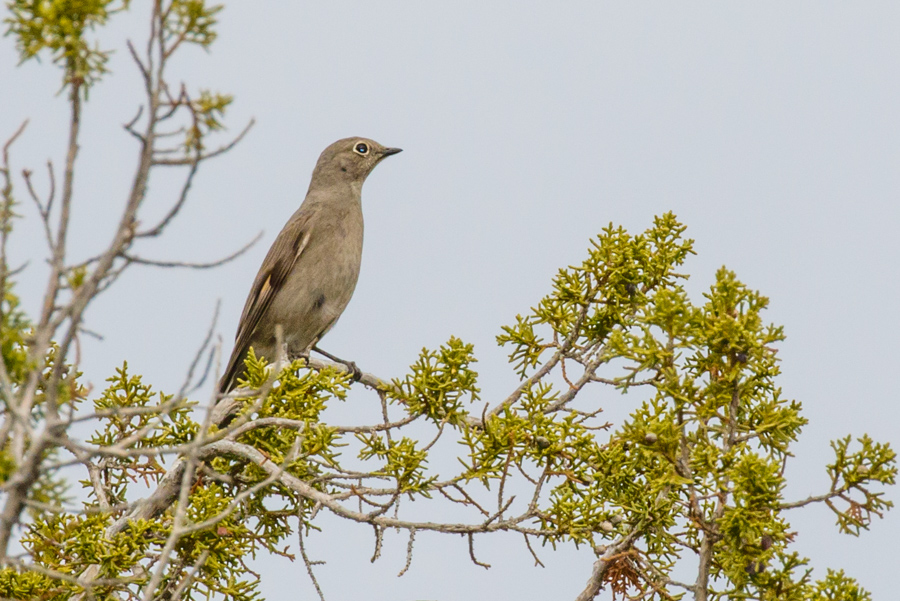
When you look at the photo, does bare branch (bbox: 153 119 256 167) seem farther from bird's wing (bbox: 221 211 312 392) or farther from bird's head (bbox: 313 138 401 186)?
bird's head (bbox: 313 138 401 186)

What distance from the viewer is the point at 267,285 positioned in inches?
364

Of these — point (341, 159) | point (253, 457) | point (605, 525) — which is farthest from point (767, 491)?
point (341, 159)

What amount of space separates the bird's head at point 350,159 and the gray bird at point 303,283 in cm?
53

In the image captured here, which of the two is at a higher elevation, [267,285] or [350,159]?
[350,159]

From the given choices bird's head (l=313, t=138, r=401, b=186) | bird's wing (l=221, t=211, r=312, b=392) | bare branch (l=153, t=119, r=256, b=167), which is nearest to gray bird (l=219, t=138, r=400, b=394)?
bird's wing (l=221, t=211, r=312, b=392)

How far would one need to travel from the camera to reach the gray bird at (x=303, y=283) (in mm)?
9008

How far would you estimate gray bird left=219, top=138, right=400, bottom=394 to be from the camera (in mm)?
9008

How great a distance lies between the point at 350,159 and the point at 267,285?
170 cm

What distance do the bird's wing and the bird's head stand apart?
35.8 inches

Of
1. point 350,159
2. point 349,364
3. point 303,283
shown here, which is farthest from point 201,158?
point 350,159

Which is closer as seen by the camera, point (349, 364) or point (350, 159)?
point (349, 364)

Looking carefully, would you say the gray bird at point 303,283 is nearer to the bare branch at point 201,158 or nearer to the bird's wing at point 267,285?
the bird's wing at point 267,285

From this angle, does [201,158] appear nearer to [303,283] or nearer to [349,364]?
[349,364]

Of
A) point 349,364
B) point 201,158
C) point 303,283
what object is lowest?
point 201,158
